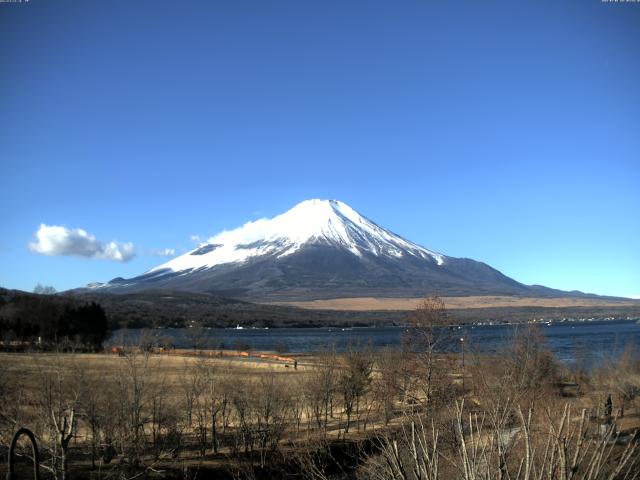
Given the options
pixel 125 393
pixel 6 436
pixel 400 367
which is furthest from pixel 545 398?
pixel 6 436

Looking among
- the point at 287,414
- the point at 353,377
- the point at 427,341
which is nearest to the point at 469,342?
the point at 353,377

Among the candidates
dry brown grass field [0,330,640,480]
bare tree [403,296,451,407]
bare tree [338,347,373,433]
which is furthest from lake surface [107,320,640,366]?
dry brown grass field [0,330,640,480]

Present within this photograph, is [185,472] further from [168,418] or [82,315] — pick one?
[82,315]

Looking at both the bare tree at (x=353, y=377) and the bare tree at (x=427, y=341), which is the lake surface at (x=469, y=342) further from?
the bare tree at (x=353, y=377)

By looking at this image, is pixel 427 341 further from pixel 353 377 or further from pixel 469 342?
pixel 469 342

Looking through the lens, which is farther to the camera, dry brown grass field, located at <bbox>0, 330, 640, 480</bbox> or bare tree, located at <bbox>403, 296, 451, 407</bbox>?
bare tree, located at <bbox>403, 296, 451, 407</bbox>

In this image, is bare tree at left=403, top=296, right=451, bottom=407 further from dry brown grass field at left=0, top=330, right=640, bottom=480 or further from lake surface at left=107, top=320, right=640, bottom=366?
lake surface at left=107, top=320, right=640, bottom=366

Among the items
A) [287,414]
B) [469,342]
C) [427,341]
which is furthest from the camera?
[469,342]

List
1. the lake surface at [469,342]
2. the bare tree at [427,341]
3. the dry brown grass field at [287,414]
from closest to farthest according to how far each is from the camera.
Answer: the dry brown grass field at [287,414] < the bare tree at [427,341] < the lake surface at [469,342]

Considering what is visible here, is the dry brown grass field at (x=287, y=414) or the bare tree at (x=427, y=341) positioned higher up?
the bare tree at (x=427, y=341)

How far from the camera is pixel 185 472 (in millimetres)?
23203

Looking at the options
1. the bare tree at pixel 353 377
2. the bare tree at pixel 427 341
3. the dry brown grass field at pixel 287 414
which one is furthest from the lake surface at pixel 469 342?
the dry brown grass field at pixel 287 414

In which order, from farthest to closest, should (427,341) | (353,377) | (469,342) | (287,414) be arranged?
(469,342), (353,377), (287,414), (427,341)

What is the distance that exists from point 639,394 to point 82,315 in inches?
3153
